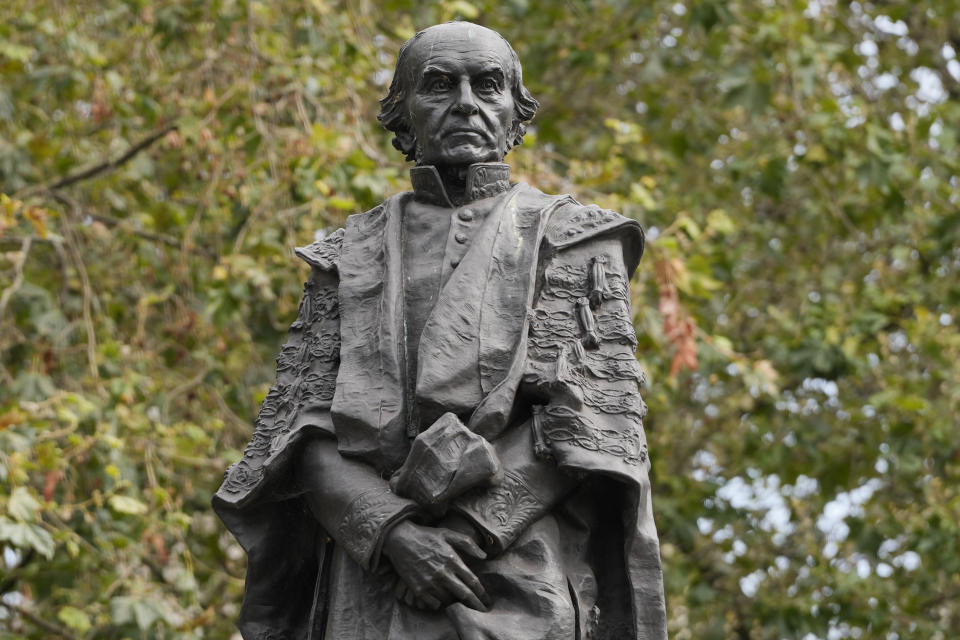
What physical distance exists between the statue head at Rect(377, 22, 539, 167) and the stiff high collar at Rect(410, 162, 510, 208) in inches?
1.2

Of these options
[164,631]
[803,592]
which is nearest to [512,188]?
[164,631]

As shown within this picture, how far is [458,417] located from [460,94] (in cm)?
97

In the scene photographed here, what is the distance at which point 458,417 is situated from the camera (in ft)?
17.5

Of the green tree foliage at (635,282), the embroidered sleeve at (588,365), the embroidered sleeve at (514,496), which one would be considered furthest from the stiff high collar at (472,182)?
the green tree foliage at (635,282)

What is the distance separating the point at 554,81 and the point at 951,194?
3079mm

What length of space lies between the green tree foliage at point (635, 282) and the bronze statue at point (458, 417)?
132 inches

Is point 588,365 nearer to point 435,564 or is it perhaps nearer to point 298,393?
point 435,564

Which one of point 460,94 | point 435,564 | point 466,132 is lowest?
point 435,564

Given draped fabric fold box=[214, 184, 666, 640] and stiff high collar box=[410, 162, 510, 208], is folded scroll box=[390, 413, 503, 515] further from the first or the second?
stiff high collar box=[410, 162, 510, 208]

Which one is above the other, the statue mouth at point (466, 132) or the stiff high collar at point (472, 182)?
the statue mouth at point (466, 132)

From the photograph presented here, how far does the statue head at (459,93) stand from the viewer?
18.8 ft

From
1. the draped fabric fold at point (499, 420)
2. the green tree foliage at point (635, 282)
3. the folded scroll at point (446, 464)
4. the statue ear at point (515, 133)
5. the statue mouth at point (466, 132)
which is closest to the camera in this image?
the folded scroll at point (446, 464)

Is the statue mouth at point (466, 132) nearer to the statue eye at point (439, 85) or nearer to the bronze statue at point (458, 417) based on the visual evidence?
the bronze statue at point (458, 417)

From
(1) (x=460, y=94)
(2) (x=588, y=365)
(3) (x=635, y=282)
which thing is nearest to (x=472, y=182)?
(1) (x=460, y=94)
